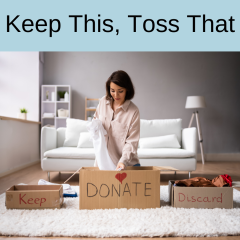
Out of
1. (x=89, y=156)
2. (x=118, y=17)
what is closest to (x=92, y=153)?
(x=89, y=156)

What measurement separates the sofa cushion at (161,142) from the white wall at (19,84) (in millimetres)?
2664

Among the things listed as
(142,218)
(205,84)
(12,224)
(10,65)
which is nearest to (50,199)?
(12,224)

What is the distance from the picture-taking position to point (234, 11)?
2.82m

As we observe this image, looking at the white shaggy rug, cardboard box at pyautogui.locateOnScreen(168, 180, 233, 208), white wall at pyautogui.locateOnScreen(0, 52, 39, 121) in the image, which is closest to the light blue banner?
white wall at pyautogui.locateOnScreen(0, 52, 39, 121)

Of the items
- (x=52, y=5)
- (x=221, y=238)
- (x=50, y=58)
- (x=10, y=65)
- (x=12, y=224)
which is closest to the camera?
(x=221, y=238)

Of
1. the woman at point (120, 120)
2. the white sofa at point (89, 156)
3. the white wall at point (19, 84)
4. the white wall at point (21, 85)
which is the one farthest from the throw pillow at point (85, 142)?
the white wall at point (19, 84)

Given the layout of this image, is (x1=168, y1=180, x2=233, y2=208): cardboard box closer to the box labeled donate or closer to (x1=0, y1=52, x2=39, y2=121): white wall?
the box labeled donate

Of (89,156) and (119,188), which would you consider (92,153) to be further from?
(119,188)

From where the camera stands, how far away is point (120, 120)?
66.6 inches

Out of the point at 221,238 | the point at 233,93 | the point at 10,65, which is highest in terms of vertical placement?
the point at 10,65

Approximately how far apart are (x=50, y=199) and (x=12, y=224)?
0.99 feet

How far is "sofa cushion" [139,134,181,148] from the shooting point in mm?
3074

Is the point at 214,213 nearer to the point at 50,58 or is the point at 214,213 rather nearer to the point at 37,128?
the point at 37,128

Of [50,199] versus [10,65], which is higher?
[10,65]
